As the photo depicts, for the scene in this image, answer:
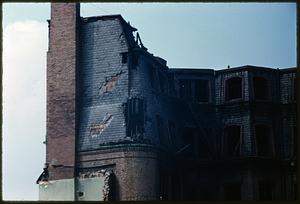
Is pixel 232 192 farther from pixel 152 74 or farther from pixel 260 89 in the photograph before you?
pixel 152 74

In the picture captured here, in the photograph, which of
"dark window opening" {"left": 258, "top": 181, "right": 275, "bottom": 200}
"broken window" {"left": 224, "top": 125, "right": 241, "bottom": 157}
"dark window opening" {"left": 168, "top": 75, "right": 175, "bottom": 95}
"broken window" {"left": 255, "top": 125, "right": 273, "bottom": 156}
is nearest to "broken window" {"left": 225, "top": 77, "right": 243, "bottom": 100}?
"broken window" {"left": 224, "top": 125, "right": 241, "bottom": 157}

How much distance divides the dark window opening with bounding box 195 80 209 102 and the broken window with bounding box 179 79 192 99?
225mm

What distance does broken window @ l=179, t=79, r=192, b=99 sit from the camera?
63.5ft

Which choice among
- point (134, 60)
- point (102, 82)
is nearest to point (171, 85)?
point (134, 60)

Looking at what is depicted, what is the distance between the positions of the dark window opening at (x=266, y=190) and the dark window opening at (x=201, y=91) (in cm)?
297

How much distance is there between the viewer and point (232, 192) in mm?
18516

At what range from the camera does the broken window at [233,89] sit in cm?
2045

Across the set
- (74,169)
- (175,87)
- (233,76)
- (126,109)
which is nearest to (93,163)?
(74,169)

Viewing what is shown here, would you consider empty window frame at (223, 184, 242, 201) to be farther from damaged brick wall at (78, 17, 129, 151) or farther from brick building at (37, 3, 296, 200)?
damaged brick wall at (78, 17, 129, 151)

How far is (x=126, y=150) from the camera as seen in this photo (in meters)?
17.9

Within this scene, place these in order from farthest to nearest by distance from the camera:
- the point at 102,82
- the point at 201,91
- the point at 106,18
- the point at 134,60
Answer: the point at 201,91, the point at 134,60, the point at 102,82, the point at 106,18

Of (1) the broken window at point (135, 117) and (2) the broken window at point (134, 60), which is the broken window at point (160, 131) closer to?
(1) the broken window at point (135, 117)

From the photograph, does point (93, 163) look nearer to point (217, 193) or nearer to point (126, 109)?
point (126, 109)

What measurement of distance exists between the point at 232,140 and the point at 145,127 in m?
3.29
